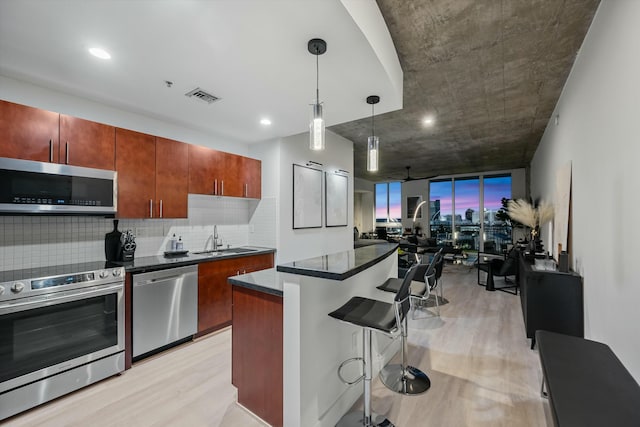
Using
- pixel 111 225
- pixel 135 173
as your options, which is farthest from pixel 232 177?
pixel 111 225

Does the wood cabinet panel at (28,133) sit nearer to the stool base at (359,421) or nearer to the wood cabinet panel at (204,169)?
the wood cabinet panel at (204,169)

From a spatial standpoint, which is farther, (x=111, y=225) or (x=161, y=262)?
(x=111, y=225)

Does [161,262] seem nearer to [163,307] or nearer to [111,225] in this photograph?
[163,307]

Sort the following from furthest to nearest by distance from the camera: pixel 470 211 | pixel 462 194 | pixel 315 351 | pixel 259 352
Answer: pixel 462 194
pixel 470 211
pixel 259 352
pixel 315 351

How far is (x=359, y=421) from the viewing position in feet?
6.04

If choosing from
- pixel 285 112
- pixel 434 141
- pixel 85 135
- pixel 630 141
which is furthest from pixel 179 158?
pixel 434 141

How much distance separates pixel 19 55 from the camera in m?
2.02

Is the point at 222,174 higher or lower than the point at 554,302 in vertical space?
higher

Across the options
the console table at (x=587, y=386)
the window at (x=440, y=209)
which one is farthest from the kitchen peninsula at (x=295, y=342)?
the window at (x=440, y=209)

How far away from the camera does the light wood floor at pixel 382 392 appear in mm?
1889

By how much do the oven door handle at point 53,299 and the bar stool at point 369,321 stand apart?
198 cm

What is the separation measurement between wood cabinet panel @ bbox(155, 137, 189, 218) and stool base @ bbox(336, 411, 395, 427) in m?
2.64

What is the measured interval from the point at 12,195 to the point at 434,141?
594cm

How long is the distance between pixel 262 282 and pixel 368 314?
744mm
